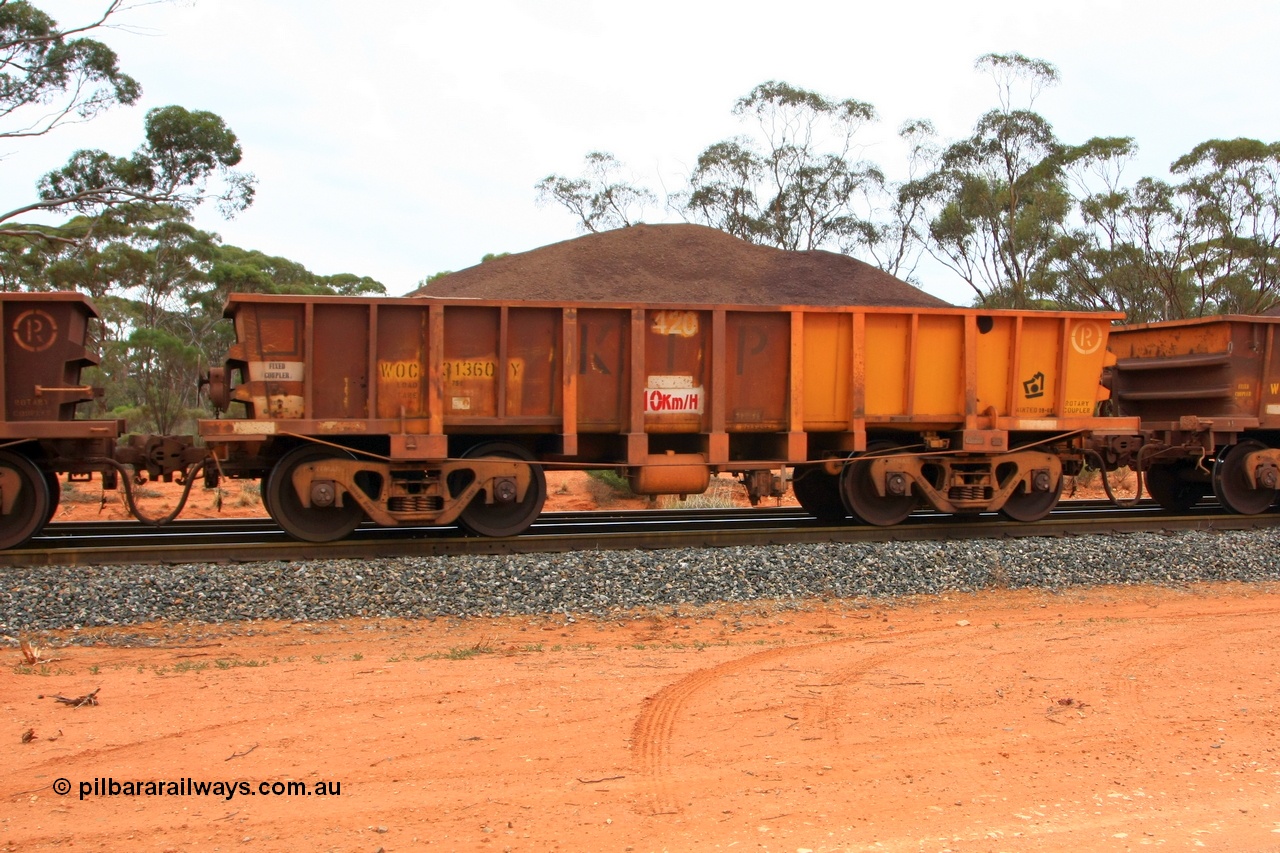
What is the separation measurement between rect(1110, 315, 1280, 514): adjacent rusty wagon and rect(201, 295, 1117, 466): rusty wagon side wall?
1504 millimetres

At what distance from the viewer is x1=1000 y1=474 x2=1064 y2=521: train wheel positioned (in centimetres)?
1127

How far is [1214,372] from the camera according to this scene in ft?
40.1

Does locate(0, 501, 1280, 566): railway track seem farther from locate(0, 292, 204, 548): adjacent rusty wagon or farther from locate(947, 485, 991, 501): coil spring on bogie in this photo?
locate(0, 292, 204, 548): adjacent rusty wagon

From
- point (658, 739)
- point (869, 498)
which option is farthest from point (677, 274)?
point (658, 739)

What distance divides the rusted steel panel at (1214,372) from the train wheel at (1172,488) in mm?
740

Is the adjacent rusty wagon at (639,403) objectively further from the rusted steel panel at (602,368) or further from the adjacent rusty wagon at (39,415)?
the adjacent rusty wagon at (39,415)

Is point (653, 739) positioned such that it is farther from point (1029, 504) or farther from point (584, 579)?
point (1029, 504)

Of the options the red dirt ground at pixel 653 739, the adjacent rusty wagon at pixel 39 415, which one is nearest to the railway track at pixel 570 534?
the adjacent rusty wagon at pixel 39 415

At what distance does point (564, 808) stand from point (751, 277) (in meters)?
25.5

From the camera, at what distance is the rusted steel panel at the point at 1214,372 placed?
39.6 feet

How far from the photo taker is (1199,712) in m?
5.30

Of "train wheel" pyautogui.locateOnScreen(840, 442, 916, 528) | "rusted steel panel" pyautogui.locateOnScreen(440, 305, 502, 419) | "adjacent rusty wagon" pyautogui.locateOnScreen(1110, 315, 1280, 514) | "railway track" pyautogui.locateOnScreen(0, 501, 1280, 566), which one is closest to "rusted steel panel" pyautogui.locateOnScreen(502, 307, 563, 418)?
"rusted steel panel" pyautogui.locateOnScreen(440, 305, 502, 419)

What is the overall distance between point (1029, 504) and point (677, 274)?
17.2 m

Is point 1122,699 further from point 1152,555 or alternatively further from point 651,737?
point 1152,555
